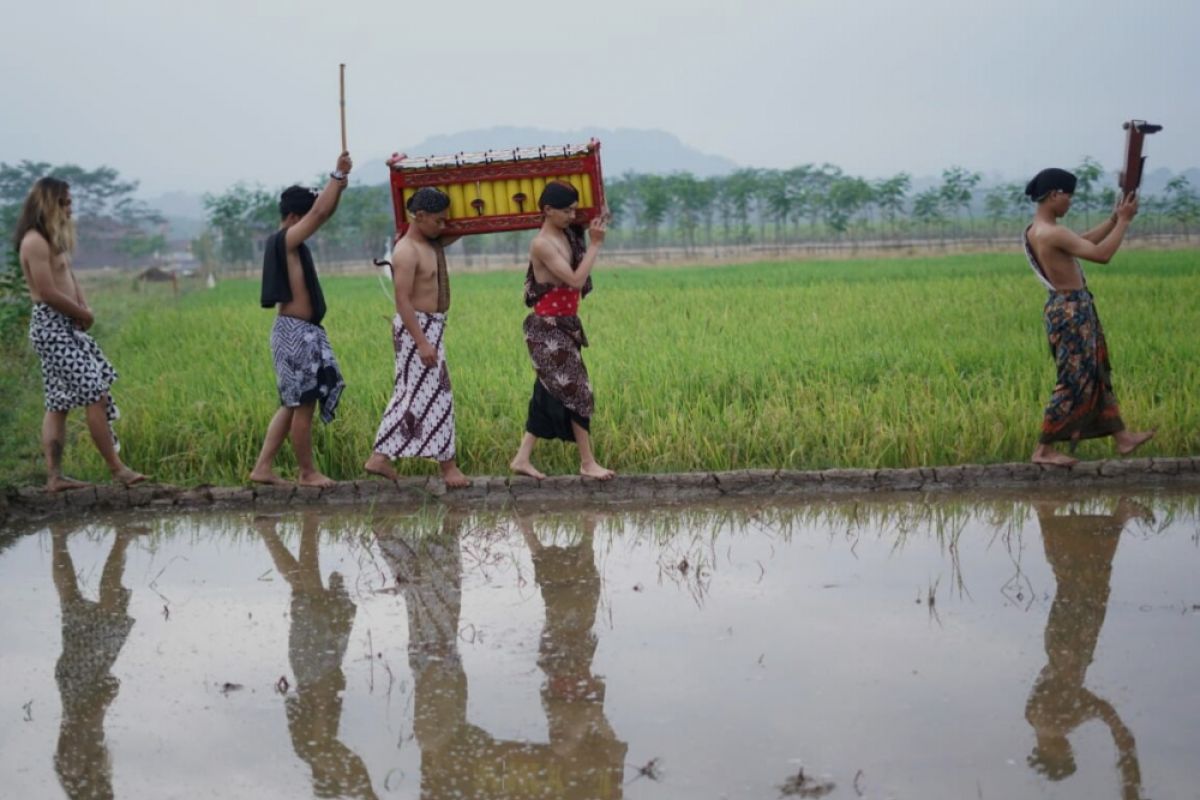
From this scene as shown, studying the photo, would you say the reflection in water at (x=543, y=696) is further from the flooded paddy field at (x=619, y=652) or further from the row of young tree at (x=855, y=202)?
the row of young tree at (x=855, y=202)

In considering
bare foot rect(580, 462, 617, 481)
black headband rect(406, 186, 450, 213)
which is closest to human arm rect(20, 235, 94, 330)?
black headband rect(406, 186, 450, 213)

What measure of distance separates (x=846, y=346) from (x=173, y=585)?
20.9ft

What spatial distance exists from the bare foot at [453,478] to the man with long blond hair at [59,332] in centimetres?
157

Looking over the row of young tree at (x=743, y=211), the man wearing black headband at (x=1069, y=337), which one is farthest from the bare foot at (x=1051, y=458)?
the row of young tree at (x=743, y=211)

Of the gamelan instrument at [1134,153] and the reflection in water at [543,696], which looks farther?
the gamelan instrument at [1134,153]

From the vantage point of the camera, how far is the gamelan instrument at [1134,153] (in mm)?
6273

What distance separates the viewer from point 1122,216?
20.4ft

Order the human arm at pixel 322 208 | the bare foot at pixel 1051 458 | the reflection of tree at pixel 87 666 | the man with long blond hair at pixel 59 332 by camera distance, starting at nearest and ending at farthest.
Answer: the reflection of tree at pixel 87 666, the human arm at pixel 322 208, the man with long blond hair at pixel 59 332, the bare foot at pixel 1051 458

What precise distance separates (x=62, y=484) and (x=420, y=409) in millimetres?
1817

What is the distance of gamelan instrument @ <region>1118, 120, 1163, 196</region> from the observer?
6.27 m

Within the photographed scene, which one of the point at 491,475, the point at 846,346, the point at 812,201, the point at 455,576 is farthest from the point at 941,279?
the point at 812,201

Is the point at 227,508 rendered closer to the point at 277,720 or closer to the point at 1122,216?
the point at 277,720

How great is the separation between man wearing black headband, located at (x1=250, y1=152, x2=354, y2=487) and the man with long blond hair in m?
0.83

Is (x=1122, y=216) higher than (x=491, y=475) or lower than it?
higher
